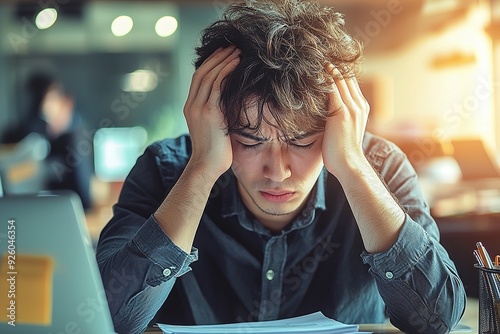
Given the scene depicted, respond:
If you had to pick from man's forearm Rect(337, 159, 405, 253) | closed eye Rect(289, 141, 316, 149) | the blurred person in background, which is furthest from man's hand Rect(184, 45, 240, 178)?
the blurred person in background

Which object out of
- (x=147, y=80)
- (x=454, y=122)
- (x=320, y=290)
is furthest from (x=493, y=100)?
(x=320, y=290)

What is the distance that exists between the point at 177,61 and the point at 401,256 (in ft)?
22.4

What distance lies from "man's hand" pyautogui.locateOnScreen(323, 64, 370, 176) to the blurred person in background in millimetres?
3523

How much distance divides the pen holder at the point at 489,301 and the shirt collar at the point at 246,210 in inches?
15.4

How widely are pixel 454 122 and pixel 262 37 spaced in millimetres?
6900

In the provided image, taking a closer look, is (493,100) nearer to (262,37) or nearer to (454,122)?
(454,122)

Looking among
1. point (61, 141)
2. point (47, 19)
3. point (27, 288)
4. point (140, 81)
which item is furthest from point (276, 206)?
point (47, 19)

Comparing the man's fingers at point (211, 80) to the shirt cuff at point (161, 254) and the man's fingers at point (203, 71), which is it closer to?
the man's fingers at point (203, 71)

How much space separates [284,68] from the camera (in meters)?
1.30

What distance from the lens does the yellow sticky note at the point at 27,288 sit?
92cm

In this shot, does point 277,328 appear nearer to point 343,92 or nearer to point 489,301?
point 489,301

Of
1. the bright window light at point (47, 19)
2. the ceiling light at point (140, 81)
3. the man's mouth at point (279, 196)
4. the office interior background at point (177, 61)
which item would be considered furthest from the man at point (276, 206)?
the bright window light at point (47, 19)

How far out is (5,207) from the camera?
93cm

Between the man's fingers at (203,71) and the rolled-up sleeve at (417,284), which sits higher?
the man's fingers at (203,71)
